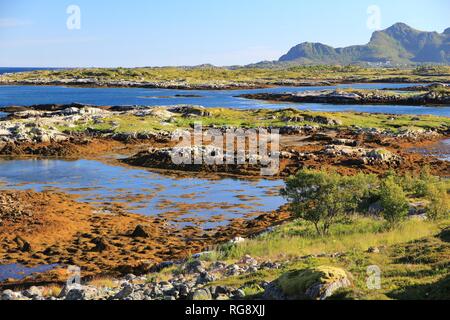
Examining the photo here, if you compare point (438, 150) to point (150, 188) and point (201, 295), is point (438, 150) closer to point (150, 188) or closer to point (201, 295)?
point (150, 188)

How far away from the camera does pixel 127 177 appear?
133 ft

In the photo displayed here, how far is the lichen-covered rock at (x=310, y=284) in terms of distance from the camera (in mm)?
11430

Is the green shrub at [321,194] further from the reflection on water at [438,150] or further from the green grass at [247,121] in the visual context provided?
the green grass at [247,121]

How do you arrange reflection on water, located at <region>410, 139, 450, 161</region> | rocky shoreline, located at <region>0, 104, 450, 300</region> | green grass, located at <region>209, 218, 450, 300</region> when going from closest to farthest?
green grass, located at <region>209, 218, 450, 300</region>, rocky shoreline, located at <region>0, 104, 450, 300</region>, reflection on water, located at <region>410, 139, 450, 161</region>

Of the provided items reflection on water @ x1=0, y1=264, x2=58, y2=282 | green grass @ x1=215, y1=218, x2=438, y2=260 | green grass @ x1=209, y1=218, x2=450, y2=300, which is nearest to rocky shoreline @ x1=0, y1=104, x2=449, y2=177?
green grass @ x1=215, y1=218, x2=438, y2=260

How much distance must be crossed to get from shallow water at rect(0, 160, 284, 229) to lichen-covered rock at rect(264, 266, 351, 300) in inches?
611

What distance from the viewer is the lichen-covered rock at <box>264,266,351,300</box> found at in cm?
1143

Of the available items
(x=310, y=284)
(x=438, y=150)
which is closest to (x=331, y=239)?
(x=310, y=284)

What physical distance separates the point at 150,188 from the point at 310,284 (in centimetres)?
2621

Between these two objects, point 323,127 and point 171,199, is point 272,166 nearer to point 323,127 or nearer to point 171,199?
point 171,199

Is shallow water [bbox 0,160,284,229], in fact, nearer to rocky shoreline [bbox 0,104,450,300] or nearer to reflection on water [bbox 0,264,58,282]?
rocky shoreline [bbox 0,104,450,300]

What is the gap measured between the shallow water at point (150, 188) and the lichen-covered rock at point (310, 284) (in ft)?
50.9

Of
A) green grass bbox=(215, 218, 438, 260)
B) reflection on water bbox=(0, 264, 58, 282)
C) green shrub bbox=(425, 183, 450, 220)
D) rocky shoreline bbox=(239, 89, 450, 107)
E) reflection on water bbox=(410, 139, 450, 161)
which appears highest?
rocky shoreline bbox=(239, 89, 450, 107)
